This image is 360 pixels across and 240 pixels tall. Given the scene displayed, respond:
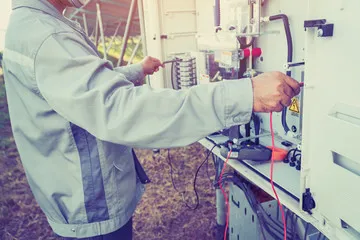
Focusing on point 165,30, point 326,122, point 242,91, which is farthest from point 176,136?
point 165,30

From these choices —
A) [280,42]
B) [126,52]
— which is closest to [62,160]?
[280,42]

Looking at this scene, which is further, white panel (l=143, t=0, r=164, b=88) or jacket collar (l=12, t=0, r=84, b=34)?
white panel (l=143, t=0, r=164, b=88)

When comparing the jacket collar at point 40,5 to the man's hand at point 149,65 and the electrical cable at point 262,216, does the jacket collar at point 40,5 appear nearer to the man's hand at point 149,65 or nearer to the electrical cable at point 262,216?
the man's hand at point 149,65

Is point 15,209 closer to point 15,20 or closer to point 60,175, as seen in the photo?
point 60,175

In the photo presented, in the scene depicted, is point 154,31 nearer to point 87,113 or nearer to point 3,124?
point 87,113

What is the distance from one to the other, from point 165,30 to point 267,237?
1.71 m

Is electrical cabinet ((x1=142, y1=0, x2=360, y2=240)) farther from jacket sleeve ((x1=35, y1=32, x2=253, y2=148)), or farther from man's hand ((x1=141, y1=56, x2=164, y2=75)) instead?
man's hand ((x1=141, y1=56, x2=164, y2=75))

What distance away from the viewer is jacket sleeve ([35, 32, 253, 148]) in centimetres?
85

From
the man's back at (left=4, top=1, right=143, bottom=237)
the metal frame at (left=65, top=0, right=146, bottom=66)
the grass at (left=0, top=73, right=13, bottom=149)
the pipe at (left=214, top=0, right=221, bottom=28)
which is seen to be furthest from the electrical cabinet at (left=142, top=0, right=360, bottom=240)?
the grass at (left=0, top=73, right=13, bottom=149)

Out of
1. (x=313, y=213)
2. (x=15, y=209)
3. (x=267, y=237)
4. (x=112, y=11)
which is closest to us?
(x=313, y=213)

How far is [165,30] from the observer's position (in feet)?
8.64

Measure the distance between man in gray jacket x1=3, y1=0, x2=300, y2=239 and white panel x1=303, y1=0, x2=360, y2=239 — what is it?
0.08 meters

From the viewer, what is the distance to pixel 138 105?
84cm

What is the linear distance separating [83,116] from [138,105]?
0.49ft
